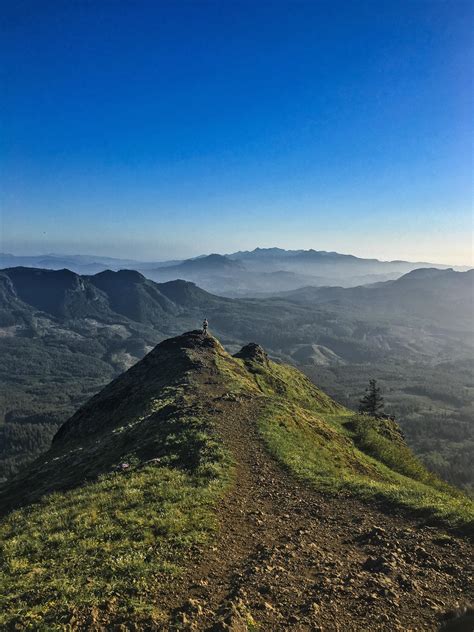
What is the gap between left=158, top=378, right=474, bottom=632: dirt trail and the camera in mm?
12656

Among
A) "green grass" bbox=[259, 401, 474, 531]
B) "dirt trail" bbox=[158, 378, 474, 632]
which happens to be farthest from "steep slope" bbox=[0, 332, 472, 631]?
"green grass" bbox=[259, 401, 474, 531]

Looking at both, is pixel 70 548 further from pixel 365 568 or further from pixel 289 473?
pixel 289 473

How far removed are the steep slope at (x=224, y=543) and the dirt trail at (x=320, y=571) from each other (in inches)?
2.3

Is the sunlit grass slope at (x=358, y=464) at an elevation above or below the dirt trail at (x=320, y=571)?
below

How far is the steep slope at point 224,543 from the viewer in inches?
505

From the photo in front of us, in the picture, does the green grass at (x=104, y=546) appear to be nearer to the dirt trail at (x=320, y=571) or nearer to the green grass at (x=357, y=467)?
the dirt trail at (x=320, y=571)

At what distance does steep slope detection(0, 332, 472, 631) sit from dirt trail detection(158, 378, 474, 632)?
6 centimetres

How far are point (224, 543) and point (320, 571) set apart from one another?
4409 millimetres

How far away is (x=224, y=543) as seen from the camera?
17.9 meters

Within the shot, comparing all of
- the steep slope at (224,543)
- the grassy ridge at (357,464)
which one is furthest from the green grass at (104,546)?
the grassy ridge at (357,464)

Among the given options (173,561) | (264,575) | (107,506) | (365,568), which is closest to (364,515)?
(365,568)

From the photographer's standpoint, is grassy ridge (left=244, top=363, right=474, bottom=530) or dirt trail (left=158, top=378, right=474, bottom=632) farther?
grassy ridge (left=244, top=363, right=474, bottom=530)

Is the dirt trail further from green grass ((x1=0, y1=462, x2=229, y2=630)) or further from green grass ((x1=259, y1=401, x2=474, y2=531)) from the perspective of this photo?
green grass ((x1=259, y1=401, x2=474, y2=531))

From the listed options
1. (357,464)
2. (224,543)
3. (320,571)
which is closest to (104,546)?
(224,543)
